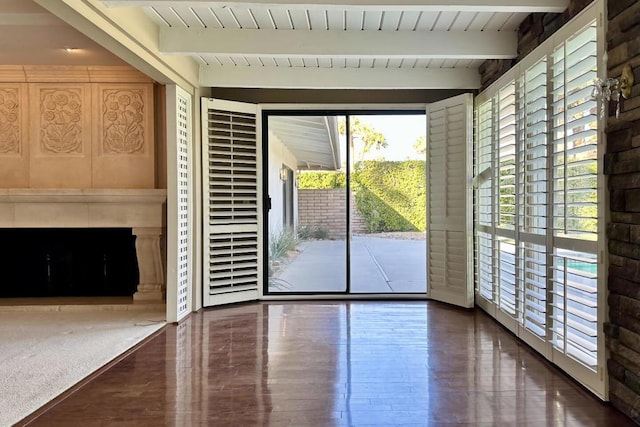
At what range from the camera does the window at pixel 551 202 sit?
233cm

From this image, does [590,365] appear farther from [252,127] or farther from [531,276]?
[252,127]

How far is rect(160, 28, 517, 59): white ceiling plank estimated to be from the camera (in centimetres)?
333

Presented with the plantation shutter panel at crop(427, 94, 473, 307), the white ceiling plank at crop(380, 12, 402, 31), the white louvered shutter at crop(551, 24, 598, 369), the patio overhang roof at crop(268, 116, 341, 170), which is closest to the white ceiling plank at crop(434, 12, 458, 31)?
the white ceiling plank at crop(380, 12, 402, 31)

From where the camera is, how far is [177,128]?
153 inches

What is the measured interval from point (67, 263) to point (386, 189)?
3.82m

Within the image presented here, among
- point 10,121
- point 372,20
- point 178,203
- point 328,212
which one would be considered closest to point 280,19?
point 372,20

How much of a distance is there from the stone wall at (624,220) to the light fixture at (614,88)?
0.09ft

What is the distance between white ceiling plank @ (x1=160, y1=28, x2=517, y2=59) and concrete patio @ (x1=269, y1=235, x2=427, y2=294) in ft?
7.44

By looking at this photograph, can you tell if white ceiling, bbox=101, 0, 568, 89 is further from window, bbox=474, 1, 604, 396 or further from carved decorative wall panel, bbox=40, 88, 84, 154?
carved decorative wall panel, bbox=40, 88, 84, 154

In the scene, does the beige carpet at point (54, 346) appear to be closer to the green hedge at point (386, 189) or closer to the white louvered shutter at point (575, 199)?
the green hedge at point (386, 189)

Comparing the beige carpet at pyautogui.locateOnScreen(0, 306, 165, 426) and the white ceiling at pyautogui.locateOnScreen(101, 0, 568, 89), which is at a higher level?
the white ceiling at pyautogui.locateOnScreen(101, 0, 568, 89)

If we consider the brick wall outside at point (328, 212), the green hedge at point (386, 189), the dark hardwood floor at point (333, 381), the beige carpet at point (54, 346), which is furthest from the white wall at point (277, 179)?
the beige carpet at point (54, 346)

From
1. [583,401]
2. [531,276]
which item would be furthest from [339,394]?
[531,276]

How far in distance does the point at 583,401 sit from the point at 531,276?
3.39 ft
